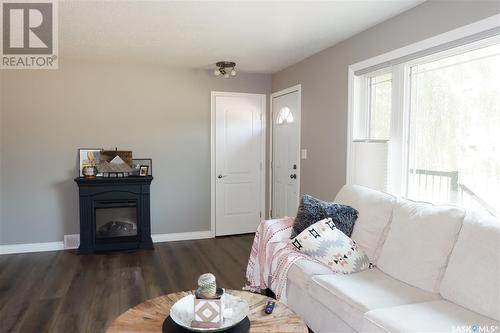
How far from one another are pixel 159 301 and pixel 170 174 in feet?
10.2

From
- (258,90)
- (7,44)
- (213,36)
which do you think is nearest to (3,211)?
(7,44)

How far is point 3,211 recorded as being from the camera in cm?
434

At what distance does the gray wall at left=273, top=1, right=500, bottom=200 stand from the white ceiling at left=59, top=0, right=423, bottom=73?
11 centimetres

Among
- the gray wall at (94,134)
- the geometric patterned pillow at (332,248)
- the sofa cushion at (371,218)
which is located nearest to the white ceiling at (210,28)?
the gray wall at (94,134)

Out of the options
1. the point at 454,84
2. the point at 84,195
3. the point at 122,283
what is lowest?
the point at 122,283

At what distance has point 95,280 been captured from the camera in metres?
3.51

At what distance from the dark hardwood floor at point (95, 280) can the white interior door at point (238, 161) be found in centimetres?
51

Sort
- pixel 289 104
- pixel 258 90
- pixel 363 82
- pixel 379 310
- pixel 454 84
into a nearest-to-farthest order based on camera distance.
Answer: pixel 379 310
pixel 454 84
pixel 363 82
pixel 289 104
pixel 258 90

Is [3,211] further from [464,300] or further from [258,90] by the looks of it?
[464,300]

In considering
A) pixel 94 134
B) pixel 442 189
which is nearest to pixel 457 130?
pixel 442 189

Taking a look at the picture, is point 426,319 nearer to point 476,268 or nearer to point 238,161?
point 476,268

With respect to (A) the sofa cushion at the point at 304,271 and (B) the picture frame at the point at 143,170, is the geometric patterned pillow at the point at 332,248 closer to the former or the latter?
(A) the sofa cushion at the point at 304,271

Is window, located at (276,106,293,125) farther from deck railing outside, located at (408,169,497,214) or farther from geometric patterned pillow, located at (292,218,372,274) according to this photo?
geometric patterned pillow, located at (292,218,372,274)

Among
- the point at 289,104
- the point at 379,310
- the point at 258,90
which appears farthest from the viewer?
the point at 258,90
